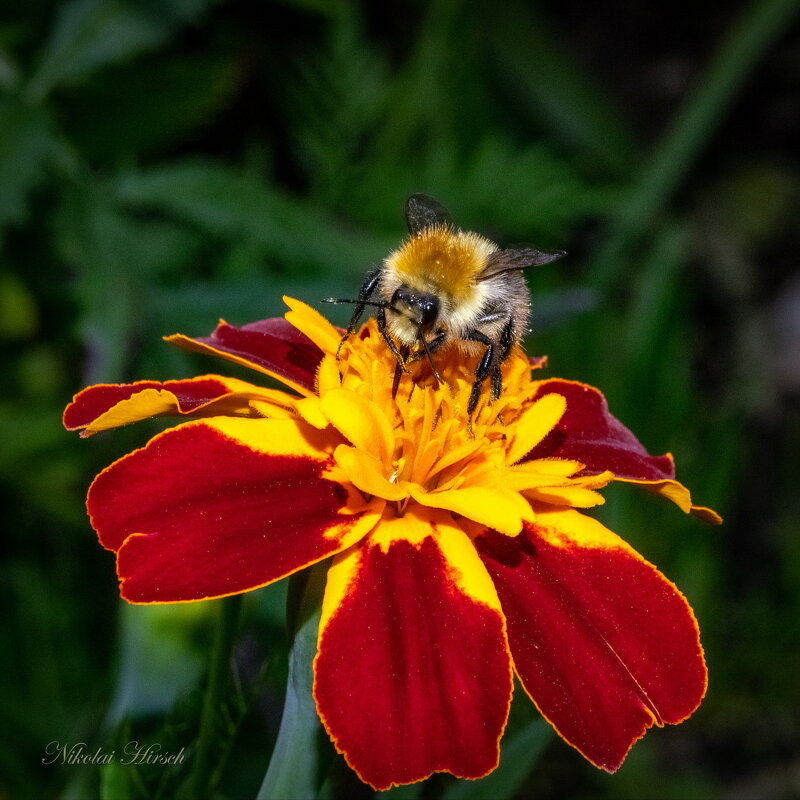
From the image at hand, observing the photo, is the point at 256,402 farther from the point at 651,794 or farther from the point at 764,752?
the point at 764,752

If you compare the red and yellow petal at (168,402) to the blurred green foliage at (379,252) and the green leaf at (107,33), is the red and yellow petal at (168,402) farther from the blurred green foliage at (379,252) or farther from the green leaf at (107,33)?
the green leaf at (107,33)

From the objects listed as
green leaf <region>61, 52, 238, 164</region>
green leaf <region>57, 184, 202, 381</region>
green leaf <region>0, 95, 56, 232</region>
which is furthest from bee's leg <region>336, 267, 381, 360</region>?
green leaf <region>61, 52, 238, 164</region>

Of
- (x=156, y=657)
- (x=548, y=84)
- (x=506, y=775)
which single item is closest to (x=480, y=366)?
(x=506, y=775)

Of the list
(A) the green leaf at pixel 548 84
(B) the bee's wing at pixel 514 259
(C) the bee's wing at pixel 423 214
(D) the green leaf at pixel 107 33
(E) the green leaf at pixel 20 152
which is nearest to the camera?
(B) the bee's wing at pixel 514 259

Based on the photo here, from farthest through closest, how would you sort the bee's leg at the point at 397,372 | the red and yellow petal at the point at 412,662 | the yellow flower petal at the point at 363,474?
1. the bee's leg at the point at 397,372
2. the yellow flower petal at the point at 363,474
3. the red and yellow petal at the point at 412,662

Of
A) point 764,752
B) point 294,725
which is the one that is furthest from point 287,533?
point 764,752

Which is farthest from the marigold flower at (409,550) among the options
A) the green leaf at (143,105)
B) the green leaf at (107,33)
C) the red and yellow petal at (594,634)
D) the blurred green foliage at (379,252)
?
the green leaf at (143,105)

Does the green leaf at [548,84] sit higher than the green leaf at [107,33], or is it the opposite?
the green leaf at [548,84]
